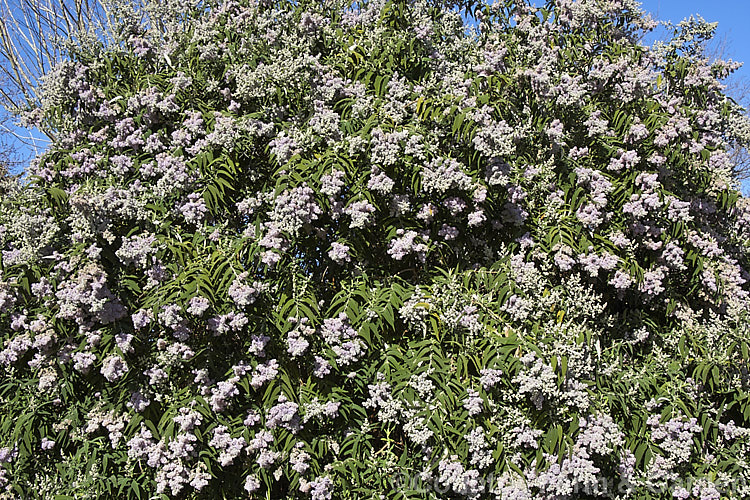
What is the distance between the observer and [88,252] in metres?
3.22

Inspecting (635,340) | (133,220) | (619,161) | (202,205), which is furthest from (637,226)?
(133,220)

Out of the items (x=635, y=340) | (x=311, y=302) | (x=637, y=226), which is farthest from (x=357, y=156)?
(x=635, y=340)

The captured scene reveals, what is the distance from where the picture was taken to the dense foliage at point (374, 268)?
306cm

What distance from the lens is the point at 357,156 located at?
332 cm

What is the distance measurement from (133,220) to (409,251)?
163 centimetres

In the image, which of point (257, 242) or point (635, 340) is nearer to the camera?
point (257, 242)

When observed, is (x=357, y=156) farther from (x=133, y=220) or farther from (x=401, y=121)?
(x=133, y=220)

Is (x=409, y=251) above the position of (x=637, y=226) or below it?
below

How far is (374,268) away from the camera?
3424 mm

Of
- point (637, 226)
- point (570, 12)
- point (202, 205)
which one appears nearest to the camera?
point (202, 205)

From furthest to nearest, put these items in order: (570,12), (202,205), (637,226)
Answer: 1. (570,12)
2. (637,226)
3. (202,205)

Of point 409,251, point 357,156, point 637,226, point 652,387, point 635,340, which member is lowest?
point 652,387

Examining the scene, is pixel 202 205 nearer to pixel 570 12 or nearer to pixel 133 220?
pixel 133 220

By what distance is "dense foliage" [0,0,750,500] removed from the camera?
10.0ft
